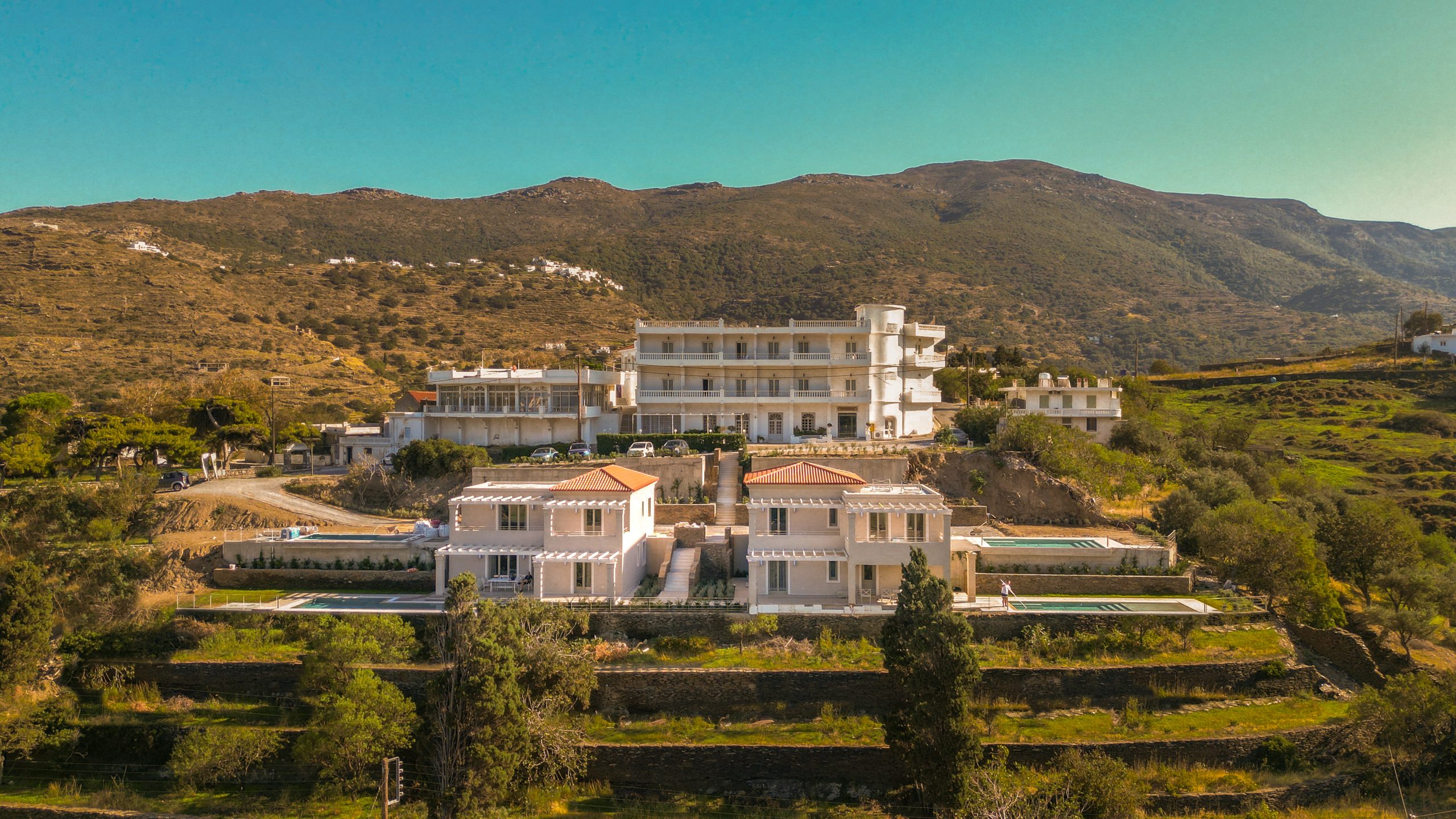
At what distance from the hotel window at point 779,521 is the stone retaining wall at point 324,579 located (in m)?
12.8

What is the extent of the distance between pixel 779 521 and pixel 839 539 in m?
2.14

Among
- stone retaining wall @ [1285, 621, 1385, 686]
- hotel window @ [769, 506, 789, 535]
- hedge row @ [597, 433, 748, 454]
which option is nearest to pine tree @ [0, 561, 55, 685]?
hedge row @ [597, 433, 748, 454]

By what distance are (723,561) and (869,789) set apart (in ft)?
35.7

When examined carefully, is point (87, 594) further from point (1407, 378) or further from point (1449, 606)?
point (1407, 378)

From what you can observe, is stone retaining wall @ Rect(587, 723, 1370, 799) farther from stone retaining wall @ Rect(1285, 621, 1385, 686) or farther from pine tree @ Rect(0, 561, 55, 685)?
pine tree @ Rect(0, 561, 55, 685)

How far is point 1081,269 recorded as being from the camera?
107750 mm

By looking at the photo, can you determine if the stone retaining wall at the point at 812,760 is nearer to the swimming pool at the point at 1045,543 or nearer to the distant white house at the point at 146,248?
the swimming pool at the point at 1045,543

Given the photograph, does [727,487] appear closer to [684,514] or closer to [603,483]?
[684,514]

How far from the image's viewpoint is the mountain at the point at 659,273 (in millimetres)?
66500

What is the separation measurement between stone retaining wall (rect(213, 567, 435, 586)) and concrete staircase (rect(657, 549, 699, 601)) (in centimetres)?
888

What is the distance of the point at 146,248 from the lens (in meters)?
78.3

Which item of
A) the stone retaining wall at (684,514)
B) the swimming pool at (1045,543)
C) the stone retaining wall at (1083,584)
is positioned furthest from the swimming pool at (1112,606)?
the stone retaining wall at (684,514)

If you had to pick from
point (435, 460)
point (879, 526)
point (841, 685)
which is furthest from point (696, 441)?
point (841, 685)

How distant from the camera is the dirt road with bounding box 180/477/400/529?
34438mm
